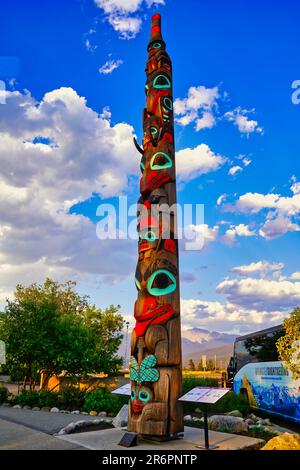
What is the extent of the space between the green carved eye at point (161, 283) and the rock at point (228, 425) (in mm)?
4611

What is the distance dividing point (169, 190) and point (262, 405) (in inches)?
440

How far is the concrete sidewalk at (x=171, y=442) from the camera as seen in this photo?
344 inches

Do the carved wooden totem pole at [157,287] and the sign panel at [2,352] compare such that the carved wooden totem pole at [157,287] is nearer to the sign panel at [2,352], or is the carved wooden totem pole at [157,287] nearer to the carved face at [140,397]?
the carved face at [140,397]

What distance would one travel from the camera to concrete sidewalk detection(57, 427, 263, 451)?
8.73m

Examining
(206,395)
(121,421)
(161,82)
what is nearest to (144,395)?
(206,395)

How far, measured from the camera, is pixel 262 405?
16.9 metres

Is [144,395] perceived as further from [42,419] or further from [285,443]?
[42,419]

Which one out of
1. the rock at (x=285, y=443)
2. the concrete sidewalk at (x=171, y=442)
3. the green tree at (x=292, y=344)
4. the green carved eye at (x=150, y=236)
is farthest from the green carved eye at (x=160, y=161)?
the rock at (x=285, y=443)

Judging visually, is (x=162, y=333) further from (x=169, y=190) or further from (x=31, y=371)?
(x=31, y=371)

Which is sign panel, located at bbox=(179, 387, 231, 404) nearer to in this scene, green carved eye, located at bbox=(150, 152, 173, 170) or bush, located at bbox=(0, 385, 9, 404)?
green carved eye, located at bbox=(150, 152, 173, 170)

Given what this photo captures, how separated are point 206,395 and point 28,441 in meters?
4.59

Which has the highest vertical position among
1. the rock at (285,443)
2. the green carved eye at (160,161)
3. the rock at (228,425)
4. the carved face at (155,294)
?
the green carved eye at (160,161)

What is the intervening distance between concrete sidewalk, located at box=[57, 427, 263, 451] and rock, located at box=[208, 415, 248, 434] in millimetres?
654
